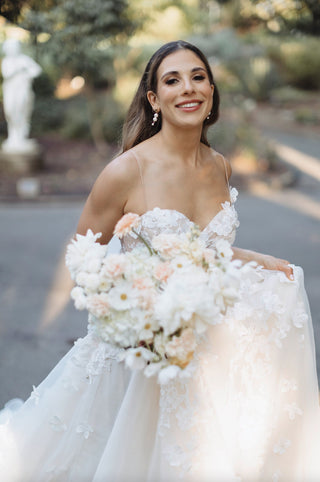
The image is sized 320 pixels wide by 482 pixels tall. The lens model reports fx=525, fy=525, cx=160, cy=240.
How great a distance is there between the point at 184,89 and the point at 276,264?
33.8 inches

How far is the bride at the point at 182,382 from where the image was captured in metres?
1.95

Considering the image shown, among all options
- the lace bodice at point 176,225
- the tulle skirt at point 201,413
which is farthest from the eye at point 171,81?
the tulle skirt at point 201,413

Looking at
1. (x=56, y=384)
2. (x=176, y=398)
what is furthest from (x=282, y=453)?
(x=56, y=384)

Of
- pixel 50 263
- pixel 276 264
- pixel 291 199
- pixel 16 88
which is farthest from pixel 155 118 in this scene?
pixel 16 88

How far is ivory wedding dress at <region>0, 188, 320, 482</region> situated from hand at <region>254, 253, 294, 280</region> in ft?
0.12

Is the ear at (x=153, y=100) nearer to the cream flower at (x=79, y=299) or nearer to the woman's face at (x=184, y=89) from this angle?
the woman's face at (x=184, y=89)

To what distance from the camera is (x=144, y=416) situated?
6.47 ft

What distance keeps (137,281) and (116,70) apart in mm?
13265

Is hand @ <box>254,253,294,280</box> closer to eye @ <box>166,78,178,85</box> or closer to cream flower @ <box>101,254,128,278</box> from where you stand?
eye @ <box>166,78,178,85</box>

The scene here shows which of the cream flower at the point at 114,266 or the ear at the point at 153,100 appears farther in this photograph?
the ear at the point at 153,100

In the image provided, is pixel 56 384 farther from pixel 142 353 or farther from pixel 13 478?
pixel 142 353

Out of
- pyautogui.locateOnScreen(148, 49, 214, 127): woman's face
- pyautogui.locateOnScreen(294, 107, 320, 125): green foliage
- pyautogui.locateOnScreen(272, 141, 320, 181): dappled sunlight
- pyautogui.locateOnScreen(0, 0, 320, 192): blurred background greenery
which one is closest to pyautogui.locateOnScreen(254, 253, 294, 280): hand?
pyautogui.locateOnScreen(148, 49, 214, 127): woman's face

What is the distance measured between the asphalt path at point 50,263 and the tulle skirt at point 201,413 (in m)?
1.05

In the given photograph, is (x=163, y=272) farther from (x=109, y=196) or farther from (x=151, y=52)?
(x=151, y=52)
